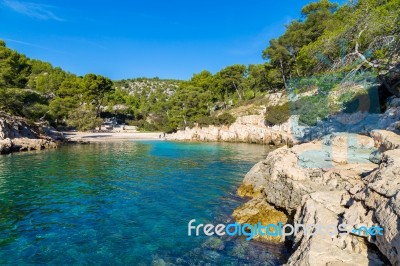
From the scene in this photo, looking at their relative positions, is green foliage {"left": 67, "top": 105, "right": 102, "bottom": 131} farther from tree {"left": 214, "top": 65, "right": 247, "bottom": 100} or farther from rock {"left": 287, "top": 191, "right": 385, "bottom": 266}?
rock {"left": 287, "top": 191, "right": 385, "bottom": 266}

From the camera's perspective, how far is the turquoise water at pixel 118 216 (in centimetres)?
774

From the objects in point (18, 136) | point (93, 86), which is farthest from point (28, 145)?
point (93, 86)

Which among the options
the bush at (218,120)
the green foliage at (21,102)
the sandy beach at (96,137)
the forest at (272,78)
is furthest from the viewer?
the bush at (218,120)

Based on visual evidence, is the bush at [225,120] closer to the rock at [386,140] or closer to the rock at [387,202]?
the rock at [386,140]

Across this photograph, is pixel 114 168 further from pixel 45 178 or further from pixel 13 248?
pixel 13 248

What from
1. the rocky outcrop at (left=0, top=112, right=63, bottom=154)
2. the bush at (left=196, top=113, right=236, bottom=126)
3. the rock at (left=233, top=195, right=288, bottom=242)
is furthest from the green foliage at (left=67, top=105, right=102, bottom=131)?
the rock at (left=233, top=195, right=288, bottom=242)

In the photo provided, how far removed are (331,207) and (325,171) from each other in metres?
3.33

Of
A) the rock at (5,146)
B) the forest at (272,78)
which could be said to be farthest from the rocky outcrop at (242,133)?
the rock at (5,146)

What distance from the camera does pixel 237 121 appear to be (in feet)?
166

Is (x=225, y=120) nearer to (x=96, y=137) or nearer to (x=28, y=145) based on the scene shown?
(x=96, y=137)

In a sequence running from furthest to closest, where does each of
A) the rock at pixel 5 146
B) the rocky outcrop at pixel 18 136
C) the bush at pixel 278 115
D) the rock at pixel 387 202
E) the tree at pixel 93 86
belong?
the tree at pixel 93 86
the bush at pixel 278 115
the rocky outcrop at pixel 18 136
the rock at pixel 5 146
the rock at pixel 387 202

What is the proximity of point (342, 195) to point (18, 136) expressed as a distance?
123 ft

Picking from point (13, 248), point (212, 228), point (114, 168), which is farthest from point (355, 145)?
point (114, 168)

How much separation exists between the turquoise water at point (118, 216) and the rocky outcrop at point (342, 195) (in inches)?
72.7
